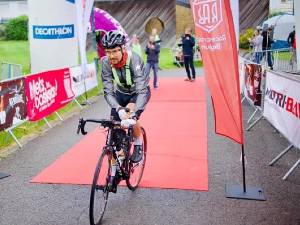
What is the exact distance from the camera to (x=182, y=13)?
115 feet

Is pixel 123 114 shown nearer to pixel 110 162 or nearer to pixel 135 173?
pixel 110 162

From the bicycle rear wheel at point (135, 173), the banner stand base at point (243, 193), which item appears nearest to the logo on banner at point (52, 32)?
the bicycle rear wheel at point (135, 173)

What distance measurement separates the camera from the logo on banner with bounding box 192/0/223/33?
5230 mm

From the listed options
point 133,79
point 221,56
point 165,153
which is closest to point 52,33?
point 165,153

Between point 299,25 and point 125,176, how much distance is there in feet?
27.6

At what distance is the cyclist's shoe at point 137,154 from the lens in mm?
5625

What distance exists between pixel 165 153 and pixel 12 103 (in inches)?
128

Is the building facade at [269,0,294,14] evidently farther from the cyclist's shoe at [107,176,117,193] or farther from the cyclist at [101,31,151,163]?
the cyclist's shoe at [107,176,117,193]

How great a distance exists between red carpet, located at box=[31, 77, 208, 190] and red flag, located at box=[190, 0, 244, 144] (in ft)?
3.95

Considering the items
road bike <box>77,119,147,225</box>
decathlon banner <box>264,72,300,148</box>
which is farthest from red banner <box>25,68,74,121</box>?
decathlon banner <box>264,72,300,148</box>

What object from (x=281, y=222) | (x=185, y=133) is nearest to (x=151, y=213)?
(x=281, y=222)

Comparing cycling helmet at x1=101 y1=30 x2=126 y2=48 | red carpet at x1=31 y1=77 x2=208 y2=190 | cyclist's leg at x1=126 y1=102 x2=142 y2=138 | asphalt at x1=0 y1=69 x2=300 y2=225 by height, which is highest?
cycling helmet at x1=101 y1=30 x2=126 y2=48

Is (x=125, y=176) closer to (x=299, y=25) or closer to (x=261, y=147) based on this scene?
(x=261, y=147)

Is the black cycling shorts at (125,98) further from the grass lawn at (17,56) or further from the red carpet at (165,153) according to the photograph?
the grass lawn at (17,56)
